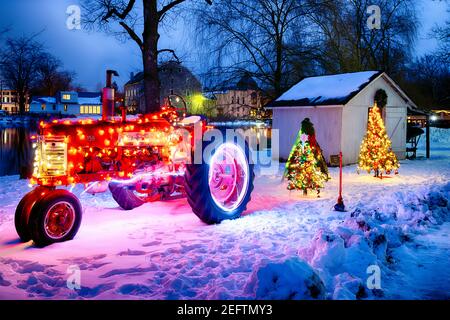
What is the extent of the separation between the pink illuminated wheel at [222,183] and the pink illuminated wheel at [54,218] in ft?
6.41

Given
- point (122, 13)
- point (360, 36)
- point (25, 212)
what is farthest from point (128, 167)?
point (360, 36)

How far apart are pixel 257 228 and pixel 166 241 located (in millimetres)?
1680

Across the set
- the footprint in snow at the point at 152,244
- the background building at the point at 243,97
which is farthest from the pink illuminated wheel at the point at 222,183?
the background building at the point at 243,97

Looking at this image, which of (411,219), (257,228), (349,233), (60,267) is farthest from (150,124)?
(411,219)

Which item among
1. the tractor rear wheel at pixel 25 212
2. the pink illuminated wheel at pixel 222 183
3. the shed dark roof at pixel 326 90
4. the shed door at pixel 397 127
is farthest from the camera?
the shed door at pixel 397 127

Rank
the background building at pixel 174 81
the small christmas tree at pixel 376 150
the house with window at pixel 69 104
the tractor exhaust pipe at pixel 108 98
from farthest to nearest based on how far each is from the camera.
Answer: the house with window at pixel 69 104 → the background building at pixel 174 81 → the small christmas tree at pixel 376 150 → the tractor exhaust pipe at pixel 108 98

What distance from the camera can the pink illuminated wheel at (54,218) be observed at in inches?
243

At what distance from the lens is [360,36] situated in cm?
3369

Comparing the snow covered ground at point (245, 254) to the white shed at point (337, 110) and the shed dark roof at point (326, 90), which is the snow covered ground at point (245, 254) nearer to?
the white shed at point (337, 110)

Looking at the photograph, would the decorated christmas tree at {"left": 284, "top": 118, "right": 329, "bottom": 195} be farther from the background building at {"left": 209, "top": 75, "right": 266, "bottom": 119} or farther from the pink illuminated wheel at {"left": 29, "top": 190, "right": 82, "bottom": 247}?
Answer: the background building at {"left": 209, "top": 75, "right": 266, "bottom": 119}

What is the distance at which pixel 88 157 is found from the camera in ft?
23.3

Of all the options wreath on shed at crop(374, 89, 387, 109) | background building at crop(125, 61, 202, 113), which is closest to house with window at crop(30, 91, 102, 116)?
background building at crop(125, 61, 202, 113)

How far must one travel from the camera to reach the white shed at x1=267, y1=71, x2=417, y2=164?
18.3m
